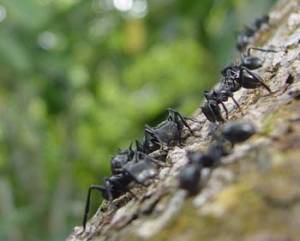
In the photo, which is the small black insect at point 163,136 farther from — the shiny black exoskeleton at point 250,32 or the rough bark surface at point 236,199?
the shiny black exoskeleton at point 250,32

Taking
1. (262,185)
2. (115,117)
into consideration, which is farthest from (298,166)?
(115,117)

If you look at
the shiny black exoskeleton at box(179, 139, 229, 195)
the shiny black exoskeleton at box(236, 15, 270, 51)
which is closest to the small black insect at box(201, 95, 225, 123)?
the shiny black exoskeleton at box(179, 139, 229, 195)

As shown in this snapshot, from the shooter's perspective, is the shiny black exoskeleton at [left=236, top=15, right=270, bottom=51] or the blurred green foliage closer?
the shiny black exoskeleton at [left=236, top=15, right=270, bottom=51]

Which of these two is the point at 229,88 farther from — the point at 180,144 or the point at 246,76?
the point at 180,144

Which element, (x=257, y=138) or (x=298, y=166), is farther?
(x=257, y=138)

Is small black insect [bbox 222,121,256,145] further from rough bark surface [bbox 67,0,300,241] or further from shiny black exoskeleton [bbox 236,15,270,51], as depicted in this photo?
shiny black exoskeleton [bbox 236,15,270,51]

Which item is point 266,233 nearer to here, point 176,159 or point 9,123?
point 176,159
